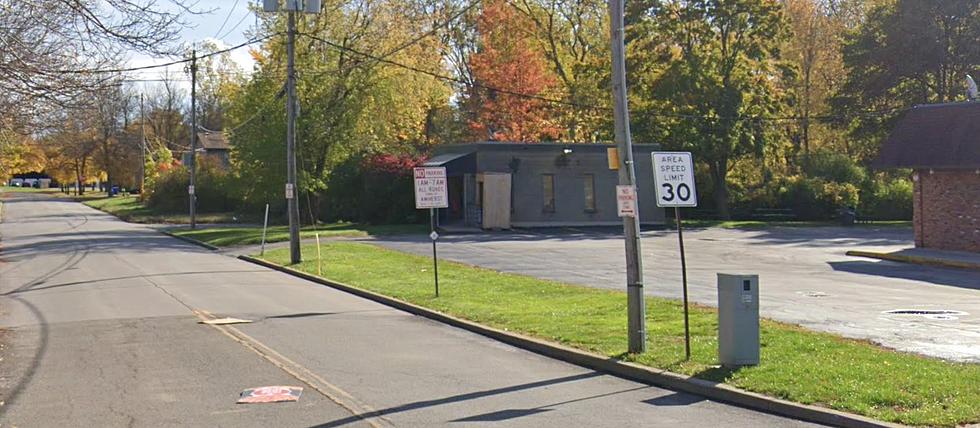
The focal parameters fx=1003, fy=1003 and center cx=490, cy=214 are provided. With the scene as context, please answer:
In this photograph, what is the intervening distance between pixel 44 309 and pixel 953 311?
16.4m

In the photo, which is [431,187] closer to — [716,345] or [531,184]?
[716,345]

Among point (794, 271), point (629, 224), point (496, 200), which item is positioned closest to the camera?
point (629, 224)

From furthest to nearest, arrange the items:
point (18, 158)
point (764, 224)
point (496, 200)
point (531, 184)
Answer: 1. point (764, 224)
2. point (531, 184)
3. point (496, 200)
4. point (18, 158)

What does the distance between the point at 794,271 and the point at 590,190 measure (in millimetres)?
23343

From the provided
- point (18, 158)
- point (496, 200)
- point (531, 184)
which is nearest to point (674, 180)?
point (496, 200)

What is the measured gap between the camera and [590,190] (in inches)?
1913

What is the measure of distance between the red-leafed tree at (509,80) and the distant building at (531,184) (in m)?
10.5

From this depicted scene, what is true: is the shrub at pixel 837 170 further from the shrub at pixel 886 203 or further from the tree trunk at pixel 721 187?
the tree trunk at pixel 721 187

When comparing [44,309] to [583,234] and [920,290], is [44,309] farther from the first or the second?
[583,234]

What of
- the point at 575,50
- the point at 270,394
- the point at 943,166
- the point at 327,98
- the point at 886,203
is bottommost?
the point at 270,394

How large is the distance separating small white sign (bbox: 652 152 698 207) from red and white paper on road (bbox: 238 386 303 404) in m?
4.69

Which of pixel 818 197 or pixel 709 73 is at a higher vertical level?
pixel 709 73

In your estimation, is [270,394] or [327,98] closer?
[270,394]

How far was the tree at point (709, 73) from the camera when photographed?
5144 cm
